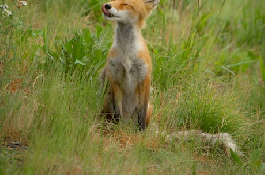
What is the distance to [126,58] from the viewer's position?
18.3ft

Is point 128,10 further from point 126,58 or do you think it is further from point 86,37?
point 86,37

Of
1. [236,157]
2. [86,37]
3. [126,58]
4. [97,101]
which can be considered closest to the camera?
[236,157]

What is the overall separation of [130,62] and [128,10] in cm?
73

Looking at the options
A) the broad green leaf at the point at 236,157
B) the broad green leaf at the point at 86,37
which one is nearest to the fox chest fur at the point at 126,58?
the broad green leaf at the point at 86,37

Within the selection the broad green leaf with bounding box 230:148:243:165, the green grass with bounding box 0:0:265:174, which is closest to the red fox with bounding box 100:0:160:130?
the green grass with bounding box 0:0:265:174

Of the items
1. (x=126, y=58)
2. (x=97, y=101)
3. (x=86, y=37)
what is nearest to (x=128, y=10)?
(x=126, y=58)

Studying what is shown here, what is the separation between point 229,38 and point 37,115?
6.80 meters

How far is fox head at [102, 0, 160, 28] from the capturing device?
17.0 ft

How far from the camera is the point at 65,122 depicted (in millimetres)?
4395

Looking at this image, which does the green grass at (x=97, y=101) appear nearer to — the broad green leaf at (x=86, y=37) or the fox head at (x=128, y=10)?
the broad green leaf at (x=86, y=37)

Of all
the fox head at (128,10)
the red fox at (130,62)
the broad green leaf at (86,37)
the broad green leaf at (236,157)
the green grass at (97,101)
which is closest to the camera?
the green grass at (97,101)

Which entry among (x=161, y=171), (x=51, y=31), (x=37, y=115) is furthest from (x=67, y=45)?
(x=161, y=171)

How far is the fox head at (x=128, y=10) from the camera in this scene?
17.0ft

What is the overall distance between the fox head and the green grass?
0.79 meters
